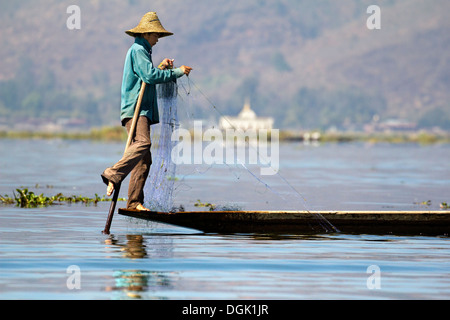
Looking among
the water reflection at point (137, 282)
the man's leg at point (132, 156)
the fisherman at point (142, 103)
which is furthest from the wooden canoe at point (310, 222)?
the water reflection at point (137, 282)

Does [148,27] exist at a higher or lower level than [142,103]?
higher

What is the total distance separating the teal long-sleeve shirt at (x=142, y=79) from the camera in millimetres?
13812

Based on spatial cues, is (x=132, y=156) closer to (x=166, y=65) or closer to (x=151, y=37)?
(x=166, y=65)

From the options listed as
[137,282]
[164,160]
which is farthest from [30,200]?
[137,282]

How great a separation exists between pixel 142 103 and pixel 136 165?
87cm

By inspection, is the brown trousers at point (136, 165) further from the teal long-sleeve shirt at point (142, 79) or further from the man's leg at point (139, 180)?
the teal long-sleeve shirt at point (142, 79)

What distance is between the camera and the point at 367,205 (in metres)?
21.9

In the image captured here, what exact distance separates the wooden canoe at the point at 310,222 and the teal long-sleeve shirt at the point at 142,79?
1470 mm

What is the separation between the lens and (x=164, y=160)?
14.9 metres

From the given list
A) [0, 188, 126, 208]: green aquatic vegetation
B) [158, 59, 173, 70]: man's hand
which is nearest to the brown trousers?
[158, 59, 173, 70]: man's hand

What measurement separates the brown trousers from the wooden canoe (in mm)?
604

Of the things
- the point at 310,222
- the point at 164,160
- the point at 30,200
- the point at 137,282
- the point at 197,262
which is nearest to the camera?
the point at 137,282
